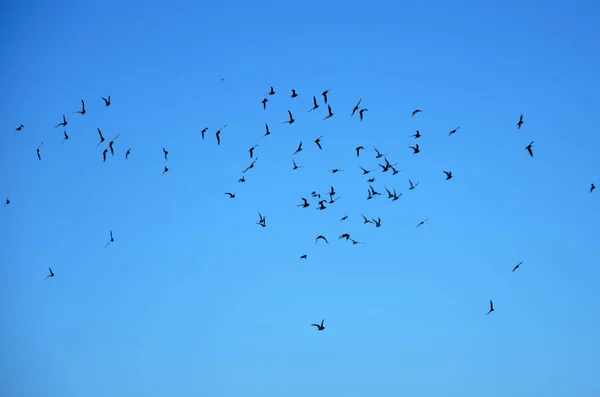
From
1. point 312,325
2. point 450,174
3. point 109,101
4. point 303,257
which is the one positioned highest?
point 109,101

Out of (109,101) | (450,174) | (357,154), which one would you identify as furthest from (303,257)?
(109,101)

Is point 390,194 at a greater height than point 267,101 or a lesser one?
lesser

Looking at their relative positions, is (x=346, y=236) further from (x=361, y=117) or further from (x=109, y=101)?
(x=109, y=101)

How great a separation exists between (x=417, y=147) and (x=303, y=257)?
13842 mm

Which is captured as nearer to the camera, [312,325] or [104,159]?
[104,159]

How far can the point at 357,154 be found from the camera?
7850cm

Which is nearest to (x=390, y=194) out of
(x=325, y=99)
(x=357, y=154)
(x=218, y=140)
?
(x=357, y=154)

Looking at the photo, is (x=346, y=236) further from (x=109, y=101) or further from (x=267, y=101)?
(x=109, y=101)

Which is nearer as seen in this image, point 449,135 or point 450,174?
point 449,135

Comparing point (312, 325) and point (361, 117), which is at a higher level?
point (361, 117)

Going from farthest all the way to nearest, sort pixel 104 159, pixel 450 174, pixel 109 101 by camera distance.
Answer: pixel 450 174, pixel 109 101, pixel 104 159

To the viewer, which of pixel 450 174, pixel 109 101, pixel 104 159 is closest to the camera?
pixel 104 159

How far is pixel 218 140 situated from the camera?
72.0 meters

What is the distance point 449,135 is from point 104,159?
28137mm
